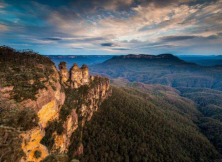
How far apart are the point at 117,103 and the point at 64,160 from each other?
82.5 m

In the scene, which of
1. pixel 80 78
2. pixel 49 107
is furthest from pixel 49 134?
pixel 80 78

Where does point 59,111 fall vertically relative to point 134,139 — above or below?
above

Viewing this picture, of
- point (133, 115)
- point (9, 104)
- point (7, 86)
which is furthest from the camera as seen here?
point (133, 115)

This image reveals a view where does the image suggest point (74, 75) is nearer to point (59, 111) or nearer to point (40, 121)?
point (59, 111)

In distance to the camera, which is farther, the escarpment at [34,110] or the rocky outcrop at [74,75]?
the rocky outcrop at [74,75]

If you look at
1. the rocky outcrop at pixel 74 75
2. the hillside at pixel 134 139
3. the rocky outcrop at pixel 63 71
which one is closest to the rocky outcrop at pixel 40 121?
the rocky outcrop at pixel 63 71

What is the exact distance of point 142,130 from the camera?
240 feet

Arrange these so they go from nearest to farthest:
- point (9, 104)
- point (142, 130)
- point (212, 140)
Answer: point (9, 104) → point (142, 130) → point (212, 140)

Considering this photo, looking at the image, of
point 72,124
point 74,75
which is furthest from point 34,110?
point 74,75

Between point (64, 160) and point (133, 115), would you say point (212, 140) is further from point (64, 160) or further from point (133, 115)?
point (64, 160)

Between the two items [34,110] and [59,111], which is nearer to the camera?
[34,110]

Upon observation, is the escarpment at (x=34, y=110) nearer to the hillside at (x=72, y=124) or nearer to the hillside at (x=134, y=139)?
the hillside at (x=72, y=124)

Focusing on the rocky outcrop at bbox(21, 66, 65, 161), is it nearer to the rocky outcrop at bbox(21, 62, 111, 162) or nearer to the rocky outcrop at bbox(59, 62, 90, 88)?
the rocky outcrop at bbox(21, 62, 111, 162)

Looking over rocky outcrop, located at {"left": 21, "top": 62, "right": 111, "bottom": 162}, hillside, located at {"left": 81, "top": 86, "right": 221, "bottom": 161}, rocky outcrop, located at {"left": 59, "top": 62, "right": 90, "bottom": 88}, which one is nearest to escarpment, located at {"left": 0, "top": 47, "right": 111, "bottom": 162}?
rocky outcrop, located at {"left": 21, "top": 62, "right": 111, "bottom": 162}
